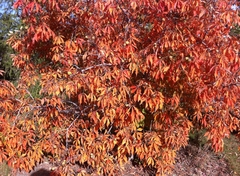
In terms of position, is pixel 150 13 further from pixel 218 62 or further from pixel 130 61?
pixel 218 62

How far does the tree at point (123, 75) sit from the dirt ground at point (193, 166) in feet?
2.46

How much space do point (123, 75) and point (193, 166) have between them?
3.11 m

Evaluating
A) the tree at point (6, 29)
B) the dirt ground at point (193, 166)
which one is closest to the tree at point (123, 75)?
the dirt ground at point (193, 166)

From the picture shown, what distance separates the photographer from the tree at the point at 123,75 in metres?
2.66

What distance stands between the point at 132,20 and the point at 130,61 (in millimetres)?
596

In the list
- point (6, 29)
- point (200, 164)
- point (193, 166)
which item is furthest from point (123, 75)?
point (6, 29)

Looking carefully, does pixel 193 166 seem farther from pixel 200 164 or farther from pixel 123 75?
pixel 123 75

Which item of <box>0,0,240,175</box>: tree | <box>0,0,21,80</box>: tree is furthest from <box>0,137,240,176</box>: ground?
<box>0,0,21,80</box>: tree

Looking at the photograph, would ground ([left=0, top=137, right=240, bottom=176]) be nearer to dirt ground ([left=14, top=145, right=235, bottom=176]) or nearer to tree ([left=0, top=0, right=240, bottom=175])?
dirt ground ([left=14, top=145, right=235, bottom=176])

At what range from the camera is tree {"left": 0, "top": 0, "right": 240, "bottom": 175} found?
105 inches

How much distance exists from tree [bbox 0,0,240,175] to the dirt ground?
75 cm

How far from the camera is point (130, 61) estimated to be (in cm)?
289

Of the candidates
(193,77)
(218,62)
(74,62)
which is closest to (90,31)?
(74,62)

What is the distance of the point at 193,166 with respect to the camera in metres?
5.14
